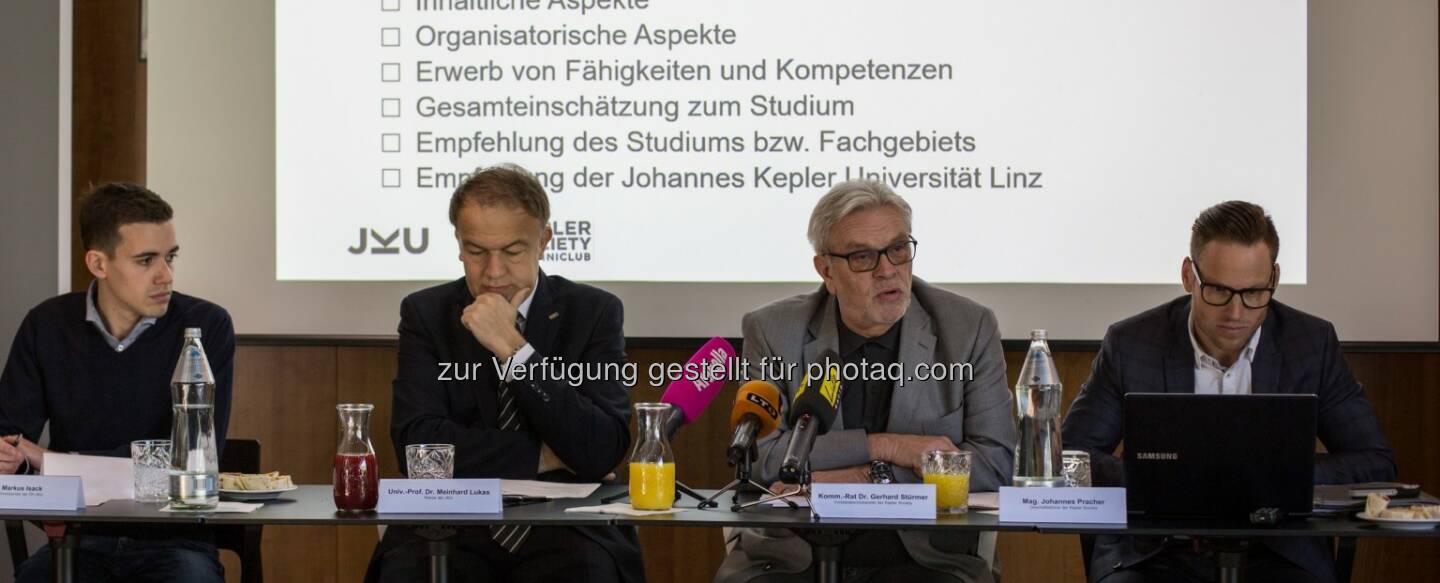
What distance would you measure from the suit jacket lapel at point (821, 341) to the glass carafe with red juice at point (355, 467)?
3.62 feet

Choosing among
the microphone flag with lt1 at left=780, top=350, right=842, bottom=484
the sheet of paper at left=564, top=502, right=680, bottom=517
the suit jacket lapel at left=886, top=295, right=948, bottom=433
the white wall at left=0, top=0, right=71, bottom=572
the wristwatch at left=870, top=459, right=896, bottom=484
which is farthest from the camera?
the white wall at left=0, top=0, right=71, bottom=572

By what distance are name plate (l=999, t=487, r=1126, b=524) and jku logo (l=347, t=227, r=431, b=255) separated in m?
2.57

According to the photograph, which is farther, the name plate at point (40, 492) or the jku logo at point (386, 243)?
the jku logo at point (386, 243)

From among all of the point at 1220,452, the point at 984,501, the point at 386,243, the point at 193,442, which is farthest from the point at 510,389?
the point at 1220,452

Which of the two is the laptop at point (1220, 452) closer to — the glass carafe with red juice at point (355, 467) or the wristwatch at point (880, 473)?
the wristwatch at point (880, 473)

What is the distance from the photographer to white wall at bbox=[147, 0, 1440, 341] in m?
4.44

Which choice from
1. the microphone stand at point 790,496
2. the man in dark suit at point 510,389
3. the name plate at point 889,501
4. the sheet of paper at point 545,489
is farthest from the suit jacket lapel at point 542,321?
the name plate at point 889,501

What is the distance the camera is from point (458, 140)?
4668 millimetres

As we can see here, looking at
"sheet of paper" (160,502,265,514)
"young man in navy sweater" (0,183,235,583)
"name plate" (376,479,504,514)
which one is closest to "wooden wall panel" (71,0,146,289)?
"young man in navy sweater" (0,183,235,583)

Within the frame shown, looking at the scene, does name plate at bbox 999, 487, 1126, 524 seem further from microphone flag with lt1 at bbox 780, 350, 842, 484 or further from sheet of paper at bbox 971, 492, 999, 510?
microphone flag with lt1 at bbox 780, 350, 842, 484

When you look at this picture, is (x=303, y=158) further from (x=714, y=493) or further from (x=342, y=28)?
(x=714, y=493)

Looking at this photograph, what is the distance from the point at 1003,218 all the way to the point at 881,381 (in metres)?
1.16

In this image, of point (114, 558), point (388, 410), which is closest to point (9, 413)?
point (114, 558)

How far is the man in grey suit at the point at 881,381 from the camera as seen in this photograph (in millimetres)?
3266
